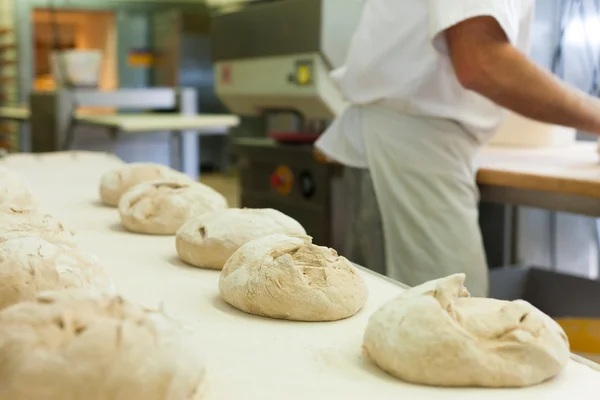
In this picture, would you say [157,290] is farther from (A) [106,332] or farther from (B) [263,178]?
(B) [263,178]

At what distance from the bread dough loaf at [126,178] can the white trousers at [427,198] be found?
1.86 feet

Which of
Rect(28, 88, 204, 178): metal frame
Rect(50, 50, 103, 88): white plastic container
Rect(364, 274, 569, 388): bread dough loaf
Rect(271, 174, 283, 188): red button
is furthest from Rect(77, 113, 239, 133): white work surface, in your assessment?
Rect(364, 274, 569, 388): bread dough loaf

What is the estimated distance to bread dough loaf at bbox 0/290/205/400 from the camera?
55 centimetres

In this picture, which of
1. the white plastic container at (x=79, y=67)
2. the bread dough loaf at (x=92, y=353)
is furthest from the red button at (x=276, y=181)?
the bread dough loaf at (x=92, y=353)

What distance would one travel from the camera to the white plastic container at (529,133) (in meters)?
2.28

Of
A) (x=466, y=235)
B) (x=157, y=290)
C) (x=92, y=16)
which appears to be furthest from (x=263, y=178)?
(x=92, y=16)

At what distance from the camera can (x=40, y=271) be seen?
77 centimetres

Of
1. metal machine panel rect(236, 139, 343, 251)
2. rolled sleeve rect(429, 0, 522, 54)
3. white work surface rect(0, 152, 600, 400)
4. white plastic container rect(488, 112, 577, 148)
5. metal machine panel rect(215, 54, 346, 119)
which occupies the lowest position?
metal machine panel rect(236, 139, 343, 251)

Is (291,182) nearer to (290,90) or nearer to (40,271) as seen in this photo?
(290,90)

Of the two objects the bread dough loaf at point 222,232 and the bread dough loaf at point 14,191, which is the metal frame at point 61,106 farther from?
the bread dough loaf at point 222,232

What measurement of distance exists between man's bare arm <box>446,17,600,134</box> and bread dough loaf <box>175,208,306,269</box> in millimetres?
674

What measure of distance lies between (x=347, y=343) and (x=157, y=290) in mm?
317

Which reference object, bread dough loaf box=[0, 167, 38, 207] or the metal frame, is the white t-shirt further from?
the metal frame

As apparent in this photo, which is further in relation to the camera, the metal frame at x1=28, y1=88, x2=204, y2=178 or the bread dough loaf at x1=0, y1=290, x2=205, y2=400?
the metal frame at x1=28, y1=88, x2=204, y2=178
